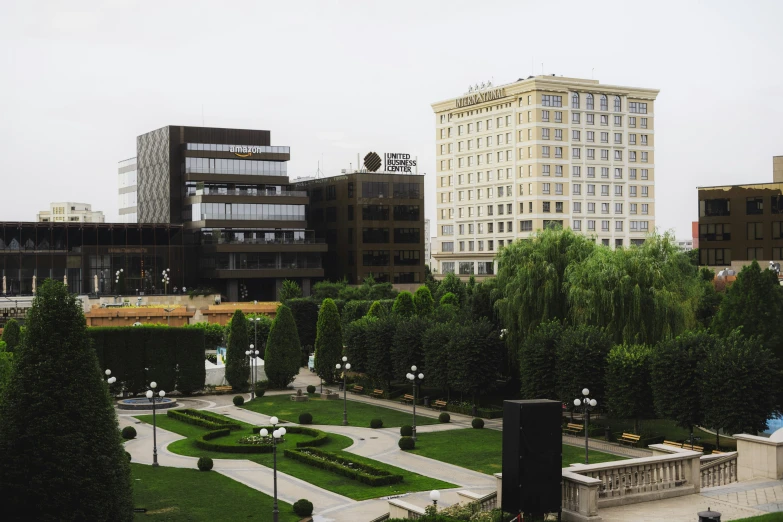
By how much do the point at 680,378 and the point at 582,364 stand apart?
671 cm

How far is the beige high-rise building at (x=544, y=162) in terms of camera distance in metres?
138

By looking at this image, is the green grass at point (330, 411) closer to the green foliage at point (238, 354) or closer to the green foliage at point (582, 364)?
the green foliage at point (238, 354)

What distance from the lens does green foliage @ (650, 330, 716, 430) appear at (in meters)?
46.2

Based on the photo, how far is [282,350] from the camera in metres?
74.1

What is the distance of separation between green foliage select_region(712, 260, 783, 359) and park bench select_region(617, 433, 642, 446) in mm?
10194

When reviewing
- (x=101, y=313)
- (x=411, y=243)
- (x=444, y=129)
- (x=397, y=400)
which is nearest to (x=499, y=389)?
(x=397, y=400)

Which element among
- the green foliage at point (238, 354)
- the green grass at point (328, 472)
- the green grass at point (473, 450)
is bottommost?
the green grass at point (328, 472)

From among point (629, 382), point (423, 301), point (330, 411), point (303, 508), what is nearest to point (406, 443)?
point (629, 382)

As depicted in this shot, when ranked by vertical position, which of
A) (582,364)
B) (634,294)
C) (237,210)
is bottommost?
(582,364)

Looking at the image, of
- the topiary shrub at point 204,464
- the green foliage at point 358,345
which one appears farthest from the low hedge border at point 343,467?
the green foliage at point 358,345

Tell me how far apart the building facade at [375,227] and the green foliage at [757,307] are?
8685cm

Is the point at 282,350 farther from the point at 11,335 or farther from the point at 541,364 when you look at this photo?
the point at 541,364

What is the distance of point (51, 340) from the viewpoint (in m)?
25.0

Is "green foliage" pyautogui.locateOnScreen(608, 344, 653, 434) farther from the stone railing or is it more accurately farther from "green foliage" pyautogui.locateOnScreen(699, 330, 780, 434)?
the stone railing
